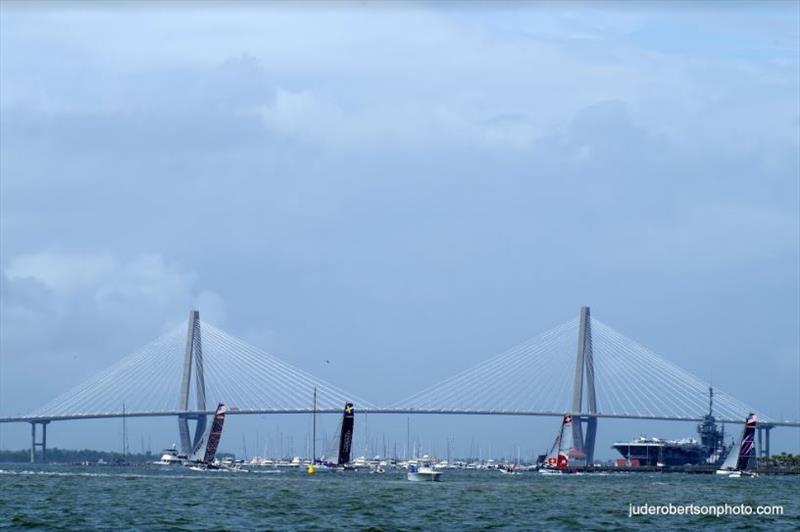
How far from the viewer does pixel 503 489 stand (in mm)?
58500

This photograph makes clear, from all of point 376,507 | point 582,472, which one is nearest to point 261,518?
point 376,507

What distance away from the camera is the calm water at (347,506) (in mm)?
35719

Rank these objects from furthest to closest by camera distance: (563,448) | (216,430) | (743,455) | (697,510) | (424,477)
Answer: (743,455), (563,448), (216,430), (424,477), (697,510)

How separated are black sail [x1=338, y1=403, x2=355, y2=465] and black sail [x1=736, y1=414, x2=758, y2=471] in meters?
22.0

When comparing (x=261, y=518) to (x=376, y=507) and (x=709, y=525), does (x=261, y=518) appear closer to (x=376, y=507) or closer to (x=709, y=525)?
(x=376, y=507)

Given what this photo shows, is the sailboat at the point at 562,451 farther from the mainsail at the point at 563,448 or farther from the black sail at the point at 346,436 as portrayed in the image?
the black sail at the point at 346,436

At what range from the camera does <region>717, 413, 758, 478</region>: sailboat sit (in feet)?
282

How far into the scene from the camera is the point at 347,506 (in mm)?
43125

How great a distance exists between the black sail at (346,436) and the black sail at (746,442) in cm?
2203

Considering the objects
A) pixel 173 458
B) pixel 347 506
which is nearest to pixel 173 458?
pixel 173 458

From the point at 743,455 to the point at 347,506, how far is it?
51.2 m

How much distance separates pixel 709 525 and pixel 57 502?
1864cm

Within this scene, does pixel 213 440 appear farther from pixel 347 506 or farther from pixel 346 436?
pixel 347 506

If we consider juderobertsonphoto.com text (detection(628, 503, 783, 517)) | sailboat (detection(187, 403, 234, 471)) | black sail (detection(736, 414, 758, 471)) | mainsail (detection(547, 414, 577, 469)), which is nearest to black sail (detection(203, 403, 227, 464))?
sailboat (detection(187, 403, 234, 471))
